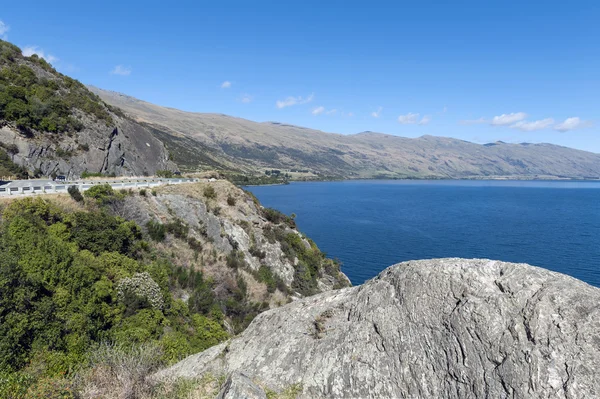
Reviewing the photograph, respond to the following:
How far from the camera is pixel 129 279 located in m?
25.2

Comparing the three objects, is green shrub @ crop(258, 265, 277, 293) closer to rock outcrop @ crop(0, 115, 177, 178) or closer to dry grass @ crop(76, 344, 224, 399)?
dry grass @ crop(76, 344, 224, 399)

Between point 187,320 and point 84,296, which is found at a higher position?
point 84,296

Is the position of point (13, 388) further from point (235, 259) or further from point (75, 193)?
point (235, 259)

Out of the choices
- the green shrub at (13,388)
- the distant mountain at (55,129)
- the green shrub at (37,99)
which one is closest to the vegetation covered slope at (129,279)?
the green shrub at (13,388)

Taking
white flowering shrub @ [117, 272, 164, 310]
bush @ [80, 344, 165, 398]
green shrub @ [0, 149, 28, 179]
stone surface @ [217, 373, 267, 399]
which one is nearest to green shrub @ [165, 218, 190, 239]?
white flowering shrub @ [117, 272, 164, 310]

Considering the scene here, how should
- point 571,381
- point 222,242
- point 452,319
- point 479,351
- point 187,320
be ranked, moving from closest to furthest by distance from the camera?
1. point 571,381
2. point 479,351
3. point 452,319
4. point 187,320
5. point 222,242

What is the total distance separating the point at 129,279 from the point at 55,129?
36103 millimetres

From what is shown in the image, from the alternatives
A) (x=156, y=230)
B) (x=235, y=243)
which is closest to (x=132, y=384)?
(x=156, y=230)

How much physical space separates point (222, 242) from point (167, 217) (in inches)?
262

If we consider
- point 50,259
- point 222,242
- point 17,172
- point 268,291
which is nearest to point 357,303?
point 50,259

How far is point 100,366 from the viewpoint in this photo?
1146 centimetres

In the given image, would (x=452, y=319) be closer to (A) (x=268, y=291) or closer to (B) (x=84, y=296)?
(B) (x=84, y=296)

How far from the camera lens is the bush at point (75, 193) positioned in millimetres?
32438

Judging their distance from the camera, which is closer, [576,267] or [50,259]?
[50,259]
